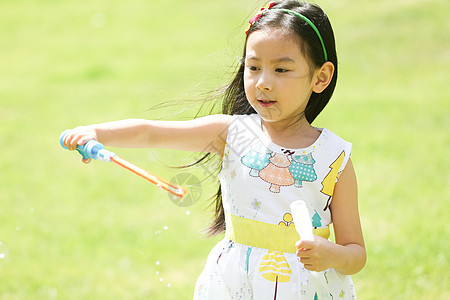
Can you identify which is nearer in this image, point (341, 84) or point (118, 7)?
point (341, 84)

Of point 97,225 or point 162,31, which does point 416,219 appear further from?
point 162,31

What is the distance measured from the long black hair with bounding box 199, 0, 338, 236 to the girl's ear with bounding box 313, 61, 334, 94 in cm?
2

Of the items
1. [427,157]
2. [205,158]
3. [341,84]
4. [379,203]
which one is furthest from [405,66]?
[205,158]

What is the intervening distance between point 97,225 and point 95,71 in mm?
4787

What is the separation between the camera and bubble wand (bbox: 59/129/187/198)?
5.56ft

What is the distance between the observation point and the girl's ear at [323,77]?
206cm

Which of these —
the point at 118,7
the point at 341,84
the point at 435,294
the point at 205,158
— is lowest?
the point at 118,7

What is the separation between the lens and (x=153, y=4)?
13086 millimetres

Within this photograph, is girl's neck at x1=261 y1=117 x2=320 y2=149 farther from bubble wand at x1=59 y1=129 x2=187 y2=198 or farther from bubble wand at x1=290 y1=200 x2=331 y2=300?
bubble wand at x1=59 y1=129 x2=187 y2=198

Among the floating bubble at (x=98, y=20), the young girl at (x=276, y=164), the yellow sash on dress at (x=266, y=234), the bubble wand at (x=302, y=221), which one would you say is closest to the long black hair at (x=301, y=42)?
the young girl at (x=276, y=164)

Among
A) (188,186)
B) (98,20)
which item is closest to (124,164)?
(188,186)

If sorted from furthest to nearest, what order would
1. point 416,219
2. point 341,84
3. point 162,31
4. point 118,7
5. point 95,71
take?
1. point 118,7
2. point 162,31
3. point 95,71
4. point 341,84
5. point 416,219

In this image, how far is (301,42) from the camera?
1.97 metres

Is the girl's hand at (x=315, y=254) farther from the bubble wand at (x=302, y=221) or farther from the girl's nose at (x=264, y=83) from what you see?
the girl's nose at (x=264, y=83)
